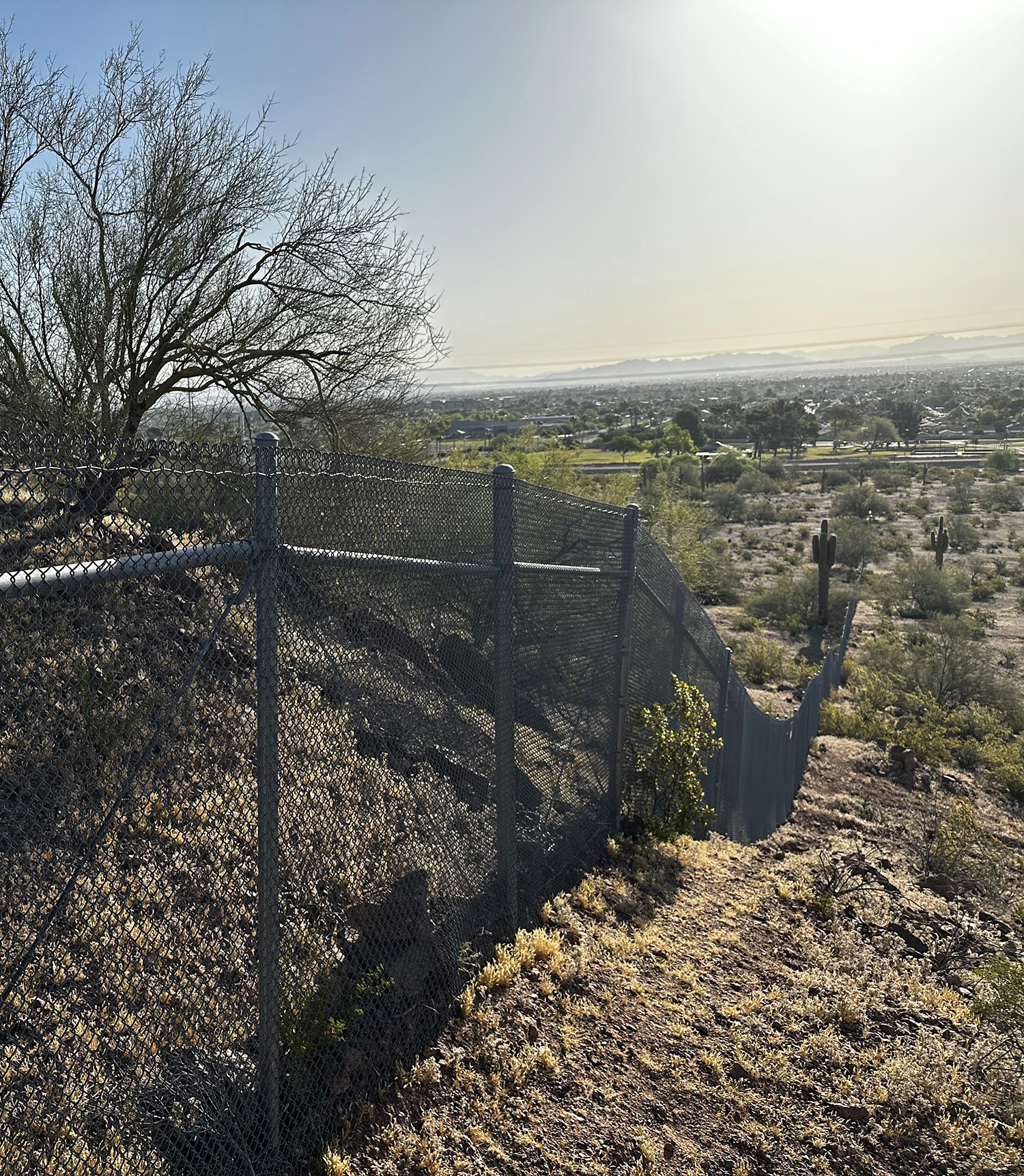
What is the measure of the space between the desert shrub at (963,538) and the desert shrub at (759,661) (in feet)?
74.4

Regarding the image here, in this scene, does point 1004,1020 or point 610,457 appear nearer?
point 1004,1020

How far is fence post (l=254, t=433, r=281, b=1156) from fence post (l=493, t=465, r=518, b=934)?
6.13ft

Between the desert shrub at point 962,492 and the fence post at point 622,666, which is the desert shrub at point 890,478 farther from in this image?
the fence post at point 622,666

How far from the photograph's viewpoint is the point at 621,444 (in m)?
78.4

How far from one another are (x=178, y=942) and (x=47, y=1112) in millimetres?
559

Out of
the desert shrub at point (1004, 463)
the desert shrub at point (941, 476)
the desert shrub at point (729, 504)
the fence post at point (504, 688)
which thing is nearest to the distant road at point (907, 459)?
the desert shrub at point (1004, 463)

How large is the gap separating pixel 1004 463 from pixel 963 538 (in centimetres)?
3265

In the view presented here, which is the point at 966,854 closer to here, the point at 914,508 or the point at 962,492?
the point at 914,508

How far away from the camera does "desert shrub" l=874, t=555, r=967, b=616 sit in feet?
91.1

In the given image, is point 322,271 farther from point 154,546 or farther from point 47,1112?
point 47,1112

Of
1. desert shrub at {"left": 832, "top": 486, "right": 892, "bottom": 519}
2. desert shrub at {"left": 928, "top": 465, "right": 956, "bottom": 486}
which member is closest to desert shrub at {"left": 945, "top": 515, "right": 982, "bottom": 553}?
desert shrub at {"left": 832, "top": 486, "right": 892, "bottom": 519}

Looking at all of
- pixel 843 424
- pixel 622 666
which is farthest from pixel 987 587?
pixel 843 424

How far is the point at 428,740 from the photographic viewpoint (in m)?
4.09

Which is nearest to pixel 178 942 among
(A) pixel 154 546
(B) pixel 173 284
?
(A) pixel 154 546
